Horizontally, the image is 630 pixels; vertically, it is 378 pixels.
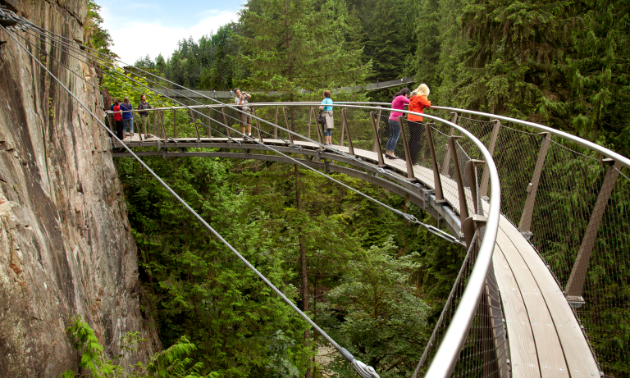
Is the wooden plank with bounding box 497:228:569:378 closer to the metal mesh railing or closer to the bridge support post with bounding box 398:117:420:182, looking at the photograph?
the metal mesh railing

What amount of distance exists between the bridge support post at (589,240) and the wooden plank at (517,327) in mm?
384

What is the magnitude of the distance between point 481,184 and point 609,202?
199 cm

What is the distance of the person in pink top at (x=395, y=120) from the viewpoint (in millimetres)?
6492

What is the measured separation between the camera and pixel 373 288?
14.1 meters

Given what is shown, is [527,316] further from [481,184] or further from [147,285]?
[147,285]

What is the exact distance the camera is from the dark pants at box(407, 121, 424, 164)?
5443 mm

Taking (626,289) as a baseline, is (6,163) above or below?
above

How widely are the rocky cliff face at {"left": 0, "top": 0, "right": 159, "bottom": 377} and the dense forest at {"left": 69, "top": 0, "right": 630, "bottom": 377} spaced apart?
1483 millimetres

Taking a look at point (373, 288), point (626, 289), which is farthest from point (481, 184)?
point (373, 288)

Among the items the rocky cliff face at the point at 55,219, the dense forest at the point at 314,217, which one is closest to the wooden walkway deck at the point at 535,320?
the rocky cliff face at the point at 55,219

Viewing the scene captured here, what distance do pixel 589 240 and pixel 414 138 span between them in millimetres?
3264

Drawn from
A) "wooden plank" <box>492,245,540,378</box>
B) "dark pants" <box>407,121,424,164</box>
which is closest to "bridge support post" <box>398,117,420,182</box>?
"dark pants" <box>407,121,424,164</box>

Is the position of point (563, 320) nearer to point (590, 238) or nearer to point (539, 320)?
point (539, 320)

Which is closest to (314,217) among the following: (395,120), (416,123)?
(395,120)
